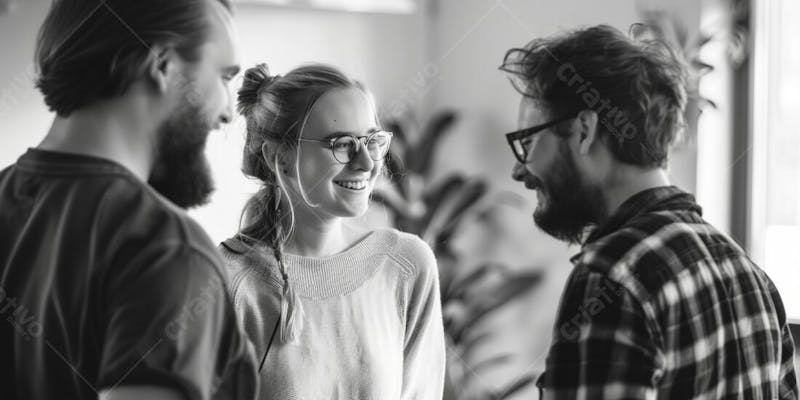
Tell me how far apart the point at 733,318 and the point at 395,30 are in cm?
255

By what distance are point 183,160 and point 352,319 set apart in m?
0.56

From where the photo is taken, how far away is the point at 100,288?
1.01 m

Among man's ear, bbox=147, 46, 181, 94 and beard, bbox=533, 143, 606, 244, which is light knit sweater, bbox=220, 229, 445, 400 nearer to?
beard, bbox=533, 143, 606, 244

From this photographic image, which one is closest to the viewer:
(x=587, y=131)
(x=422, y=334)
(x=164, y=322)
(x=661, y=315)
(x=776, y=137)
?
(x=164, y=322)

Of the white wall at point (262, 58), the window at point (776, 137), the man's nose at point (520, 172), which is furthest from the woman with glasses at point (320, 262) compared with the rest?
the window at point (776, 137)

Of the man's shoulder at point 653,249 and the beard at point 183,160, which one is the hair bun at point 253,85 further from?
the man's shoulder at point 653,249

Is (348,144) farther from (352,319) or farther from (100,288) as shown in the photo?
(100,288)

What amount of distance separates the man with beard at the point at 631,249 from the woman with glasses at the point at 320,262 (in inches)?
13.1

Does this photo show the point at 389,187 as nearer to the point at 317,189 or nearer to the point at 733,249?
the point at 317,189

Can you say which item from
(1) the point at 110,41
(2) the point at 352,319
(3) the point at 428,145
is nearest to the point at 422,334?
(2) the point at 352,319

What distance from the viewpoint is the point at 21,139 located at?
4.09 ft

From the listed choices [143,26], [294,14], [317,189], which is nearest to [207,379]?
[143,26]

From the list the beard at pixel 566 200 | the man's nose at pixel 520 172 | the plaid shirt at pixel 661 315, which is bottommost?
the plaid shirt at pixel 661 315

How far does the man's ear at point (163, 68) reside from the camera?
3.41 feet
